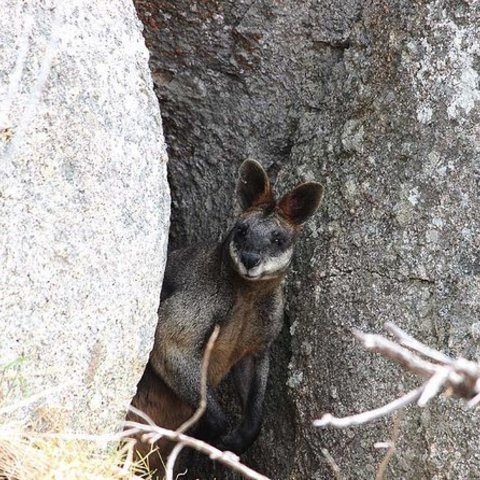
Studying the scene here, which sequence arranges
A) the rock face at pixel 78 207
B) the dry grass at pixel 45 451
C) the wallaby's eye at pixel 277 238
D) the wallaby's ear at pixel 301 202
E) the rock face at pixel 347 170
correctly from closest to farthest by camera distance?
the dry grass at pixel 45 451 → the rock face at pixel 78 207 → the rock face at pixel 347 170 → the wallaby's ear at pixel 301 202 → the wallaby's eye at pixel 277 238

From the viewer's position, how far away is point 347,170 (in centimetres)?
626

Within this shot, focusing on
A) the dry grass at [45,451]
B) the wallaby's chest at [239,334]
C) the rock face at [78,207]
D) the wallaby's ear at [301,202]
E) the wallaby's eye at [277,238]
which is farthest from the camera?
the wallaby's chest at [239,334]

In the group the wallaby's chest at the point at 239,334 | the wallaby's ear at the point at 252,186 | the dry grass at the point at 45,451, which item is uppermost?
the wallaby's ear at the point at 252,186

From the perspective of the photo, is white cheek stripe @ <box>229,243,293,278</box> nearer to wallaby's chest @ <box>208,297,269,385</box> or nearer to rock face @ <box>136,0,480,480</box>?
rock face @ <box>136,0,480,480</box>

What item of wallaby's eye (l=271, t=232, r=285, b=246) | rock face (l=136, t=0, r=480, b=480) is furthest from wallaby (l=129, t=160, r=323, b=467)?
rock face (l=136, t=0, r=480, b=480)

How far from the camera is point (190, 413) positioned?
6.93m

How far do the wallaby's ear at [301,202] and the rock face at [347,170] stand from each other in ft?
0.44

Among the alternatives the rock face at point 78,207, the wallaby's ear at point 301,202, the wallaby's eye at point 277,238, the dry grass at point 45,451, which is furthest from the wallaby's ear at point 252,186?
the dry grass at point 45,451

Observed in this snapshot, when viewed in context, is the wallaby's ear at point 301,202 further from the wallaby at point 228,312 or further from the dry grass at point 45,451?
the dry grass at point 45,451

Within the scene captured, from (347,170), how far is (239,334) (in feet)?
4.23

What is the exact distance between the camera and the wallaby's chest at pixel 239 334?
6633 mm

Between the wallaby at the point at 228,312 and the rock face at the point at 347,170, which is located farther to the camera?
the wallaby at the point at 228,312

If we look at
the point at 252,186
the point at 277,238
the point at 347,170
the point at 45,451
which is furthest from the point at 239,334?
the point at 45,451

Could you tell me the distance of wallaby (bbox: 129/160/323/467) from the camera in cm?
639
